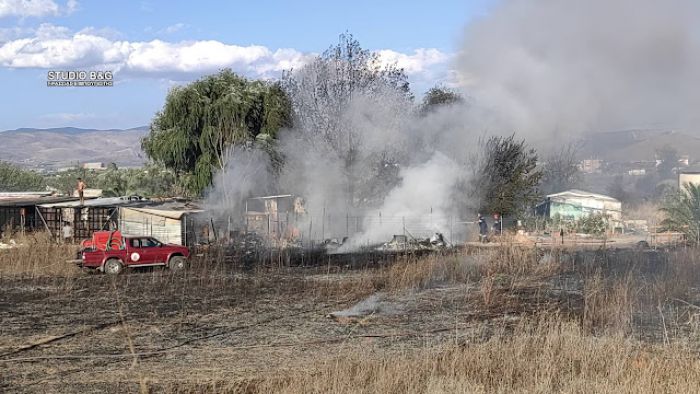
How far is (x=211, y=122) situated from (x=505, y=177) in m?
17.6

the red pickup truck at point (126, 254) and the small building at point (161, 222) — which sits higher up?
the small building at point (161, 222)

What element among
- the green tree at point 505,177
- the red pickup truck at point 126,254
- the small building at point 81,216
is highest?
the green tree at point 505,177

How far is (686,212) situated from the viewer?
116 feet

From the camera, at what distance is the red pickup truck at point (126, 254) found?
84.5 ft

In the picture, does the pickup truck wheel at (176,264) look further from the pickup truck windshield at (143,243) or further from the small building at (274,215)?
the small building at (274,215)

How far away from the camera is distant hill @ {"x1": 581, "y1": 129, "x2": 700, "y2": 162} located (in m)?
31.2

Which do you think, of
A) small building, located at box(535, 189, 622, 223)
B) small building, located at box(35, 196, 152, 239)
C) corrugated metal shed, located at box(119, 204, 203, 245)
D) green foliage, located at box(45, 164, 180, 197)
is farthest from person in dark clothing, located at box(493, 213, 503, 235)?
green foliage, located at box(45, 164, 180, 197)

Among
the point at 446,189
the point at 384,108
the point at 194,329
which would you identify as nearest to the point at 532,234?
the point at 446,189

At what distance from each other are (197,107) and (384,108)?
42.4 feet

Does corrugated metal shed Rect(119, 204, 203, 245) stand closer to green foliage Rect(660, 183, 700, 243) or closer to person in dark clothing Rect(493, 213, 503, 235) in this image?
person in dark clothing Rect(493, 213, 503, 235)

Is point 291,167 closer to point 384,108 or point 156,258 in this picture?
point 384,108

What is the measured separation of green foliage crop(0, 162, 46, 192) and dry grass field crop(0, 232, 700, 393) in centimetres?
5284

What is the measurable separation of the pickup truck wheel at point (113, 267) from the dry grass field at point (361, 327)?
0.35m

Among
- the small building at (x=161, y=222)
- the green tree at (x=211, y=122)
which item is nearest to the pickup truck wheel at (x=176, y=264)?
the small building at (x=161, y=222)
